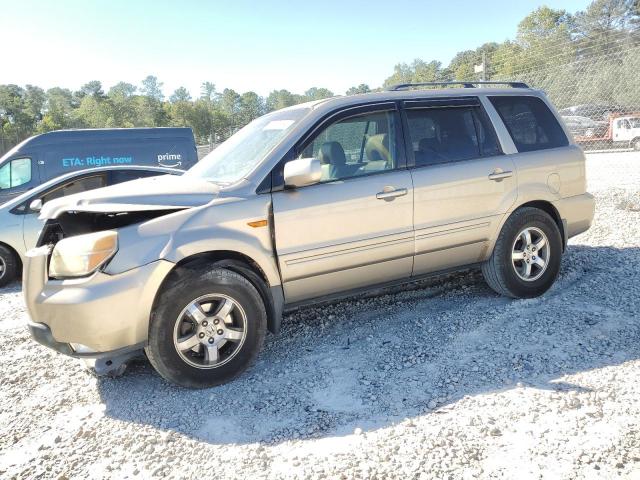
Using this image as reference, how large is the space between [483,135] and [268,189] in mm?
2058

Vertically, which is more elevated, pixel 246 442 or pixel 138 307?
pixel 138 307

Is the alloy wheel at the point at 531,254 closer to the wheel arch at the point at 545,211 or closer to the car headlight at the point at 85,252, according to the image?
the wheel arch at the point at 545,211

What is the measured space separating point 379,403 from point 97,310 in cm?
175

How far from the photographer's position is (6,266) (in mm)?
6578

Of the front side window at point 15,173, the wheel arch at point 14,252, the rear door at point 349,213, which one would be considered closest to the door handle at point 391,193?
the rear door at point 349,213

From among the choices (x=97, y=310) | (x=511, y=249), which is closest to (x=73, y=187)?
(x=97, y=310)

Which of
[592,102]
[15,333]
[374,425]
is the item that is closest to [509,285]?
[374,425]

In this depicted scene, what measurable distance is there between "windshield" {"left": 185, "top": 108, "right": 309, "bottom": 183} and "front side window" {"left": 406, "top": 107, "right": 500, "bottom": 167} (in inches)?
37.1

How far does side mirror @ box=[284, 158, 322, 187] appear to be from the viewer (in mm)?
3195

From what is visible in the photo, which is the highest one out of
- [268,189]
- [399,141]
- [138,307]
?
[399,141]

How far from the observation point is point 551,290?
4508 millimetres

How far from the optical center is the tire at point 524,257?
13.8ft

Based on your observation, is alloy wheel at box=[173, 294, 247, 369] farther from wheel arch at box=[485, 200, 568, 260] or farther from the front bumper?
wheel arch at box=[485, 200, 568, 260]

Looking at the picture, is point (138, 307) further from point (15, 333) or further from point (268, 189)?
point (15, 333)
